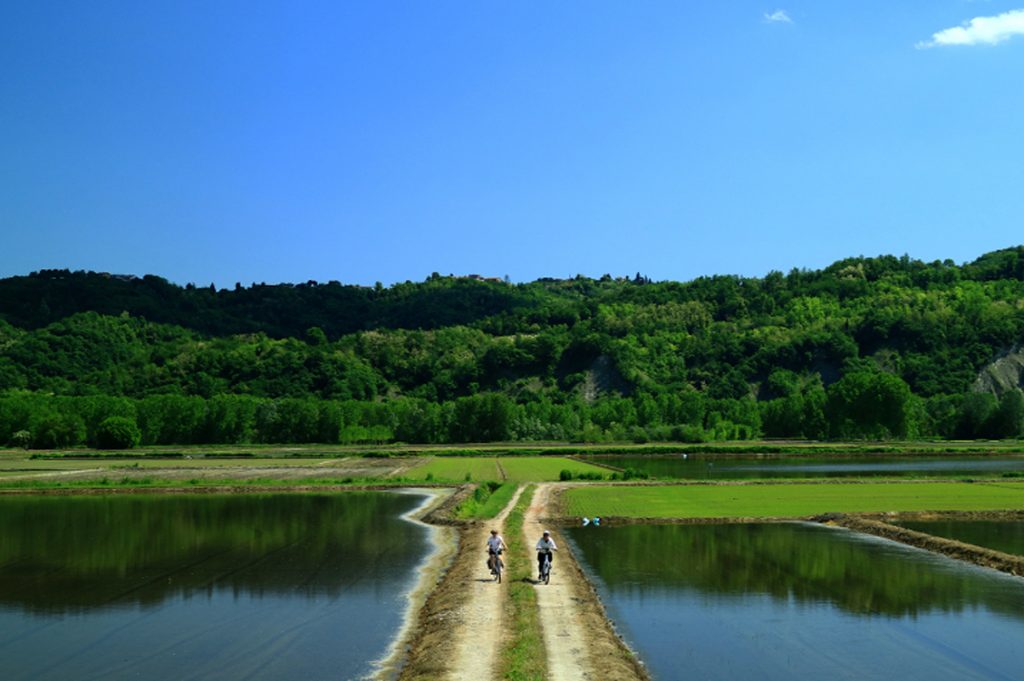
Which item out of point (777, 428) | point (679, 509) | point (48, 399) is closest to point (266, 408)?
point (48, 399)

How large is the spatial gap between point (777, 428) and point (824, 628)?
501 feet

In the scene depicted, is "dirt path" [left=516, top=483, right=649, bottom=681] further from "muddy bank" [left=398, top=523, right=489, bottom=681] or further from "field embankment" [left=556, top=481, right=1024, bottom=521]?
"field embankment" [left=556, top=481, right=1024, bottom=521]

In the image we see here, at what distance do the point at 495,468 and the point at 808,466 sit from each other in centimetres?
2838

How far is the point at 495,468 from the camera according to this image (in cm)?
8706

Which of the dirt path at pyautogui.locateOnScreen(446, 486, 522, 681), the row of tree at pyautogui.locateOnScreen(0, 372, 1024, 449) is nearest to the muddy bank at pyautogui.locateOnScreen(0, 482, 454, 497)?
the dirt path at pyautogui.locateOnScreen(446, 486, 522, 681)

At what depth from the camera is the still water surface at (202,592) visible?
65.1ft

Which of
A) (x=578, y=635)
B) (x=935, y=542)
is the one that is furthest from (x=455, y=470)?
(x=578, y=635)

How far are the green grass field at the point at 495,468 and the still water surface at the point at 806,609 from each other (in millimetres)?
38550

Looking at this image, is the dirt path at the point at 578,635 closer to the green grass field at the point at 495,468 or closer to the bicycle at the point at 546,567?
the bicycle at the point at 546,567

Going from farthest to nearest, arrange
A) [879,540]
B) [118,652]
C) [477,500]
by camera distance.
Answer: [477,500]
[879,540]
[118,652]

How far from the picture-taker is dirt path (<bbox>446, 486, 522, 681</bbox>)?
18.0m

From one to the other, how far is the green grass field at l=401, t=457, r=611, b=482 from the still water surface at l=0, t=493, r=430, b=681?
2657 cm

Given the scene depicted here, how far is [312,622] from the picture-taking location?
23422 mm

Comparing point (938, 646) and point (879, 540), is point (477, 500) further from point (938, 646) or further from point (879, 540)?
point (938, 646)
